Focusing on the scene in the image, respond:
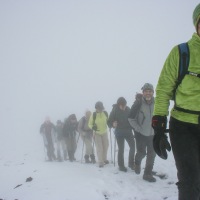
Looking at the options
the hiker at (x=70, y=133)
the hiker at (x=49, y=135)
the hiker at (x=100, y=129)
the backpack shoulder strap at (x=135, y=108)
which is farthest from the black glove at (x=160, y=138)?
the hiker at (x=49, y=135)

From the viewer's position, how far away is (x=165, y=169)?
8.50 meters

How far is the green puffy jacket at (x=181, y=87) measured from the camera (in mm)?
3055

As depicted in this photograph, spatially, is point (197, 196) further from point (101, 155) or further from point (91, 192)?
point (101, 155)

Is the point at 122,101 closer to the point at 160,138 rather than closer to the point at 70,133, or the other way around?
the point at 160,138

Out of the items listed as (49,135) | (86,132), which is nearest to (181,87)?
(86,132)

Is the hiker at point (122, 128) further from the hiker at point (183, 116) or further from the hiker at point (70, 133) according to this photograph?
the hiker at point (70, 133)

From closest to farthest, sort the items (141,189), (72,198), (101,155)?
1. (72,198)
2. (141,189)
3. (101,155)

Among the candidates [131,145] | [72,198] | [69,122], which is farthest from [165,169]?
[69,122]

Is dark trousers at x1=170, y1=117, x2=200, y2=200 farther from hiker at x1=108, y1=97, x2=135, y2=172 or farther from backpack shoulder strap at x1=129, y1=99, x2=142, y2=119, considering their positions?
hiker at x1=108, y1=97, x2=135, y2=172

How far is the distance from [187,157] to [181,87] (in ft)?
2.52

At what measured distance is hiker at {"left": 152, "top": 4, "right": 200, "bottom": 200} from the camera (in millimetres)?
2943

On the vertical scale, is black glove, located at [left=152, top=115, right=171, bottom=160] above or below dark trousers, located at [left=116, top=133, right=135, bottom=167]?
above

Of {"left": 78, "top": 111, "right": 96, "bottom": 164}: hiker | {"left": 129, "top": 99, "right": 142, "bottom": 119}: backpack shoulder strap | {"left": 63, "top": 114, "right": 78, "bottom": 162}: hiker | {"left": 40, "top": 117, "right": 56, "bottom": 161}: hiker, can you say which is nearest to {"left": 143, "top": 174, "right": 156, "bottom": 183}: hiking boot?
{"left": 129, "top": 99, "right": 142, "bottom": 119}: backpack shoulder strap

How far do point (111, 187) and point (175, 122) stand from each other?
14.1ft
